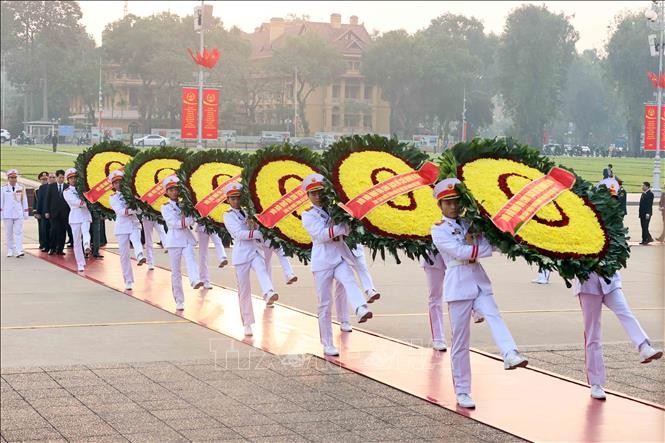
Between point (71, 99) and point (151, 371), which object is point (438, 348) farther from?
point (71, 99)

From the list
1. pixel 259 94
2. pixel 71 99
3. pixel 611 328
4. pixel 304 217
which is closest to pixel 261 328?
pixel 304 217

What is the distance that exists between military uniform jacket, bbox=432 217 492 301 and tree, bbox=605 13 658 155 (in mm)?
27069

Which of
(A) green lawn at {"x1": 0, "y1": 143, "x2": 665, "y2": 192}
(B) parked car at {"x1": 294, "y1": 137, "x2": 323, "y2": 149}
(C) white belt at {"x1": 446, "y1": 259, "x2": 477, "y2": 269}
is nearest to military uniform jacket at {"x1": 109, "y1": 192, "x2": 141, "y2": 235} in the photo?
(C) white belt at {"x1": 446, "y1": 259, "x2": 477, "y2": 269}

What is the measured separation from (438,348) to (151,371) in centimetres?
302

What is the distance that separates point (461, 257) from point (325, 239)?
254cm

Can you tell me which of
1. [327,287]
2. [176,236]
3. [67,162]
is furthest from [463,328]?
[67,162]

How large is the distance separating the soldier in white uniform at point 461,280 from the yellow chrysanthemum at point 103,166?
10.3 meters

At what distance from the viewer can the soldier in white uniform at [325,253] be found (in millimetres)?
10961

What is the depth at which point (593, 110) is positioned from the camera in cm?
4866

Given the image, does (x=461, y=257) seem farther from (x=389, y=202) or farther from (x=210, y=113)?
(x=210, y=113)

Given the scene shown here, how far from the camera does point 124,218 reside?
17047 millimetres

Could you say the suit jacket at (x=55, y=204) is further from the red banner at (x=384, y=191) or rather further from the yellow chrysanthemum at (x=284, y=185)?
the red banner at (x=384, y=191)

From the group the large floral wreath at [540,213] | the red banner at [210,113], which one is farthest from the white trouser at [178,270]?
the red banner at [210,113]

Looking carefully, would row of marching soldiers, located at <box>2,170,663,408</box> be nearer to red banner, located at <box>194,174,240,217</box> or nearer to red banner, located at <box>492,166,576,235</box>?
red banner, located at <box>492,166,576,235</box>
